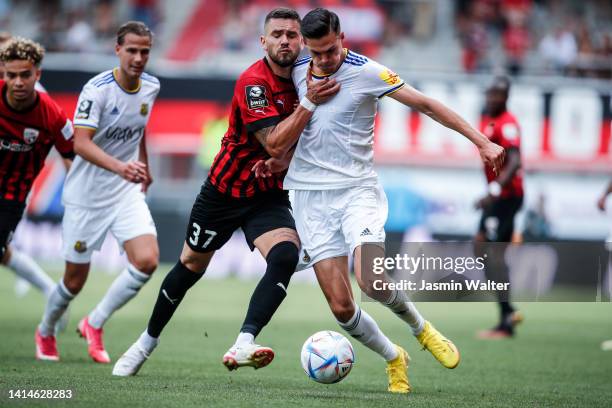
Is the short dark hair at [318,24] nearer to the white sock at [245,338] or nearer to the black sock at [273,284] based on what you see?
the black sock at [273,284]

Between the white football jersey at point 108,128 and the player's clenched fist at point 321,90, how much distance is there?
6.82 feet

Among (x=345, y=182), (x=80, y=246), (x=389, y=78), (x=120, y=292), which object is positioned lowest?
(x=120, y=292)

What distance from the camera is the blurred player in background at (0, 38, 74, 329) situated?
7250 mm

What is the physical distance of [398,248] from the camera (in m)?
6.45

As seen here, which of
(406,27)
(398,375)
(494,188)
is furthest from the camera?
(406,27)

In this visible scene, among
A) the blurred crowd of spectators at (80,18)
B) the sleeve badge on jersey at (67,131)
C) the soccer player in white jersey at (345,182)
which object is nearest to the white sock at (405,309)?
the soccer player in white jersey at (345,182)

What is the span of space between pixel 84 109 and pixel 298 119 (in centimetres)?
213

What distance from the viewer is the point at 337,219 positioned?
642cm

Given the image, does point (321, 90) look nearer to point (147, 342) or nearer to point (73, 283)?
point (147, 342)

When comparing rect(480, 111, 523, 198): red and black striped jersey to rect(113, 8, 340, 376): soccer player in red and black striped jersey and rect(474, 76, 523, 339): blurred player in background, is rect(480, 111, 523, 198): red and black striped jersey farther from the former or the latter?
rect(113, 8, 340, 376): soccer player in red and black striped jersey

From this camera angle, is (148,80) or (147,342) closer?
(147,342)

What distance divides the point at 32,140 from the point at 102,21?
50.2ft

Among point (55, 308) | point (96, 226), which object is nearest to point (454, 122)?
point (96, 226)

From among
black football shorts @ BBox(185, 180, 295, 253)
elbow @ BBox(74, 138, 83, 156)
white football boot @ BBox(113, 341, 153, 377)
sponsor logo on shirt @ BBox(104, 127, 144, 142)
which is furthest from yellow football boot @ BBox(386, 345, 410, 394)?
sponsor logo on shirt @ BBox(104, 127, 144, 142)
